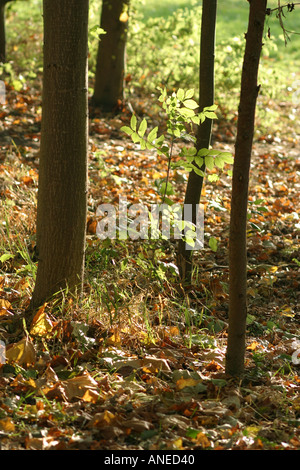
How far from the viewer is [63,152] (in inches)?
132

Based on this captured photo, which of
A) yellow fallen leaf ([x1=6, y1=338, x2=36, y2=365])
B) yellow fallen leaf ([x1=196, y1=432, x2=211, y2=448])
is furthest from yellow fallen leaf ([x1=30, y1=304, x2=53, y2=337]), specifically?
yellow fallen leaf ([x1=196, y1=432, x2=211, y2=448])

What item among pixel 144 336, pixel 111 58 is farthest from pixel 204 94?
pixel 111 58

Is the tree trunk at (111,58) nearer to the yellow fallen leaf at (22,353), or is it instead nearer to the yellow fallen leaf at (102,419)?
the yellow fallen leaf at (22,353)

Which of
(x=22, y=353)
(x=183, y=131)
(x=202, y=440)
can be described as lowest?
(x=202, y=440)

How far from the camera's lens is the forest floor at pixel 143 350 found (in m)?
2.54

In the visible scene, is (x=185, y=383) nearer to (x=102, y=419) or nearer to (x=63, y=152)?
(x=102, y=419)

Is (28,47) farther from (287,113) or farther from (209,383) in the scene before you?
(209,383)

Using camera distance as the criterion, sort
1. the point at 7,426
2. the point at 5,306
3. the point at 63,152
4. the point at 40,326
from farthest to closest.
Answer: the point at 5,306 → the point at 63,152 → the point at 40,326 → the point at 7,426

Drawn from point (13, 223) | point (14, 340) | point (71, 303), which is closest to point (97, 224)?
point (13, 223)

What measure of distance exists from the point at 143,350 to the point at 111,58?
6.21 metres

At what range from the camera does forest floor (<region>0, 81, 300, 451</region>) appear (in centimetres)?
254

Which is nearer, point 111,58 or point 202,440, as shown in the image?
point 202,440

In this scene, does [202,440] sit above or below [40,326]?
below

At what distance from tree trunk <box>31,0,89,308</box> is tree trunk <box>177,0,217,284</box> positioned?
107 centimetres
